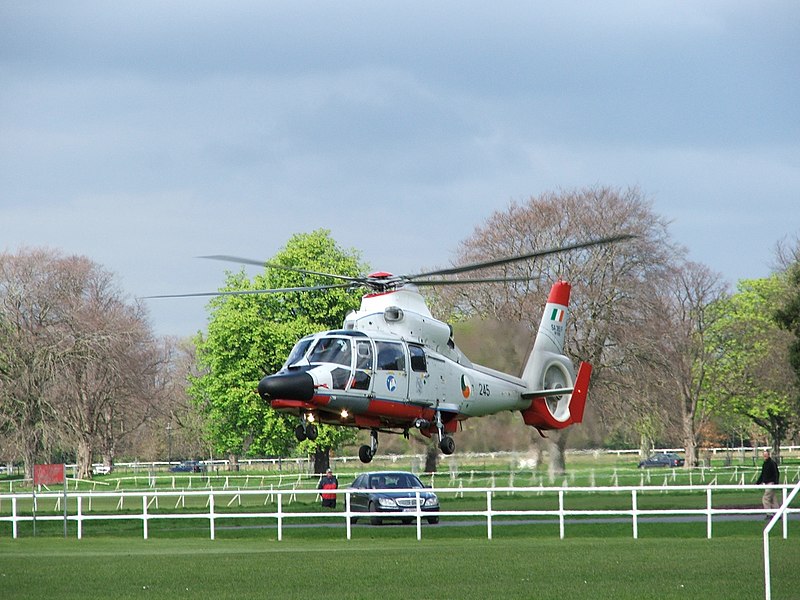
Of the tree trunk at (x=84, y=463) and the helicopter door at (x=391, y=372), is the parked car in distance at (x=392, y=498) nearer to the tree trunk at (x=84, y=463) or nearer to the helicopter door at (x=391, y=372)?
the helicopter door at (x=391, y=372)

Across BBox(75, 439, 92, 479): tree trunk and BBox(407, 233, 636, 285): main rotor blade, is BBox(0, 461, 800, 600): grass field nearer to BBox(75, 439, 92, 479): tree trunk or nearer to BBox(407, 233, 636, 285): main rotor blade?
BBox(407, 233, 636, 285): main rotor blade

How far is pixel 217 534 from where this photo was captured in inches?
1416

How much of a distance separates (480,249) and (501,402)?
2882 cm

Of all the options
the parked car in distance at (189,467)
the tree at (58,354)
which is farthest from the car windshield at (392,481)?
the parked car in distance at (189,467)

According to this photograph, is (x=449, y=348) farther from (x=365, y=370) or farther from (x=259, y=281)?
(x=259, y=281)

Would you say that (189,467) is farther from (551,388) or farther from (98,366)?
(551,388)

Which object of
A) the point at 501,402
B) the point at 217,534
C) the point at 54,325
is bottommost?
the point at 217,534

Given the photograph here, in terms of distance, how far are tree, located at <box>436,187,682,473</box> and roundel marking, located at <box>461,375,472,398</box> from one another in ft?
85.0

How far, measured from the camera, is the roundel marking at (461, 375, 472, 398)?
3434cm

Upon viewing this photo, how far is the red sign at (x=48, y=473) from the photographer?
3509cm

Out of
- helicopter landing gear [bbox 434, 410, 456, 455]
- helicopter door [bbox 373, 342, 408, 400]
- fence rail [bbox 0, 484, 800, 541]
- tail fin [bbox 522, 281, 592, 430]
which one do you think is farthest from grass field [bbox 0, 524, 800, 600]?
tail fin [bbox 522, 281, 592, 430]

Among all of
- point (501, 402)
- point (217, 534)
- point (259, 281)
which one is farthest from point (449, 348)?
point (259, 281)

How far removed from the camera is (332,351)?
101 feet

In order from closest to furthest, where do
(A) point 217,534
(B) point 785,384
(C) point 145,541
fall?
(C) point 145,541
(A) point 217,534
(B) point 785,384
